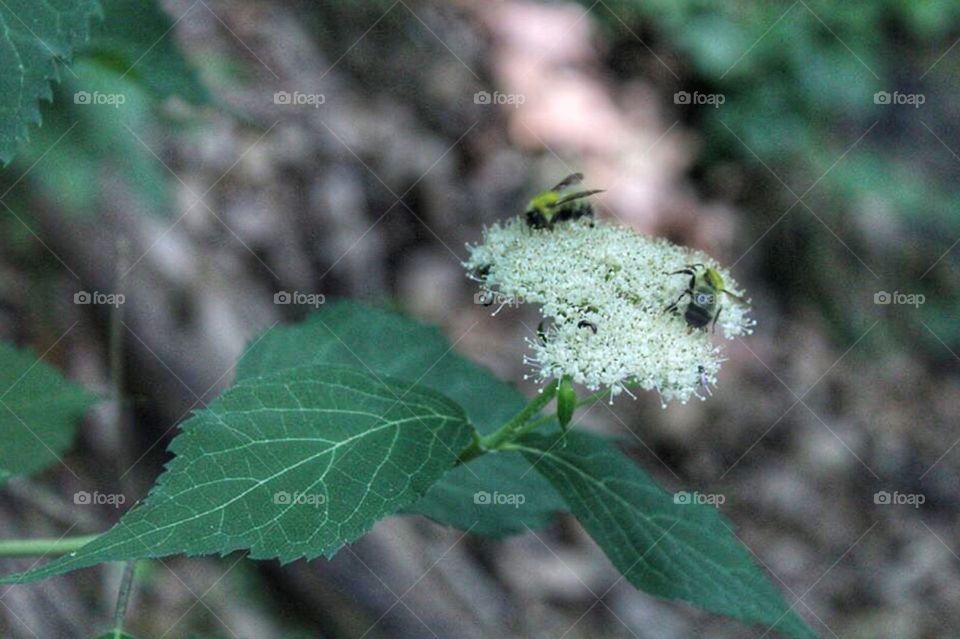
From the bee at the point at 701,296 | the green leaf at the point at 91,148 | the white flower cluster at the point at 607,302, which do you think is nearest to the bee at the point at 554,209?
the white flower cluster at the point at 607,302

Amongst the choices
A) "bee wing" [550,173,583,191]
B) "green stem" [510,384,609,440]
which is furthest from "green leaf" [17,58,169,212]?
"green stem" [510,384,609,440]

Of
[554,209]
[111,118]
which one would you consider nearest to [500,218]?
[111,118]

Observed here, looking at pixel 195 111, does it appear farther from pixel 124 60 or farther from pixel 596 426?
pixel 596 426

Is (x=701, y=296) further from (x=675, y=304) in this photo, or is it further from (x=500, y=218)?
(x=500, y=218)

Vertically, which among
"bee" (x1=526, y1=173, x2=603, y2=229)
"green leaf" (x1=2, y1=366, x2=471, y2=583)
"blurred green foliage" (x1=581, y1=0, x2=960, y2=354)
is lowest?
"green leaf" (x1=2, y1=366, x2=471, y2=583)

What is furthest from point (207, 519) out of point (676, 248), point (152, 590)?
point (152, 590)

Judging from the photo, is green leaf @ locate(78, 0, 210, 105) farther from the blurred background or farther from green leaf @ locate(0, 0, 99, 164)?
green leaf @ locate(0, 0, 99, 164)

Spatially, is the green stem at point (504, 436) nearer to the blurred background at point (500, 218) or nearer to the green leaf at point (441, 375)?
the green leaf at point (441, 375)
